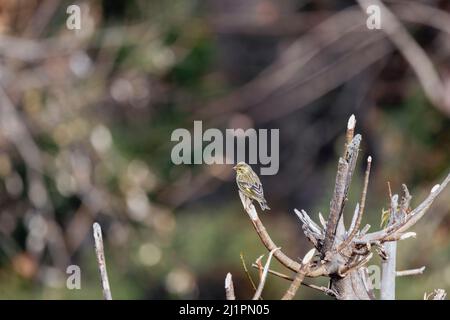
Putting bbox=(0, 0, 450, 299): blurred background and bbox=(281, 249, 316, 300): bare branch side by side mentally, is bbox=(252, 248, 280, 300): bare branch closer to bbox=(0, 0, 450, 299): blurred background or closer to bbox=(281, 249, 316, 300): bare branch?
bbox=(281, 249, 316, 300): bare branch

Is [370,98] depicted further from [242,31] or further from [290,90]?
[242,31]

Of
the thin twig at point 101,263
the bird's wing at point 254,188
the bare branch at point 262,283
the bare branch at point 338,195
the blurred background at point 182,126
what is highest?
the blurred background at point 182,126

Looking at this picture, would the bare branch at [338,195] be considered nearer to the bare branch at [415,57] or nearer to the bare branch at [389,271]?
the bare branch at [389,271]

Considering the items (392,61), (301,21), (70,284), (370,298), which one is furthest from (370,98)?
(370,298)

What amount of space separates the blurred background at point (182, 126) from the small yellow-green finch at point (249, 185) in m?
1.47

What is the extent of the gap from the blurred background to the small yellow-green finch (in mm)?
1472

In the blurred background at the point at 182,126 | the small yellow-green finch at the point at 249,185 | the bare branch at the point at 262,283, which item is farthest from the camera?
the blurred background at the point at 182,126

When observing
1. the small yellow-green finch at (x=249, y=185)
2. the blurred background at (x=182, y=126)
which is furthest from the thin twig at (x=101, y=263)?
the blurred background at (x=182, y=126)

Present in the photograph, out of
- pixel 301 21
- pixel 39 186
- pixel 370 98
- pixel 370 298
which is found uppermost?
pixel 301 21

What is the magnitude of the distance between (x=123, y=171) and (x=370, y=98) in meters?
0.98

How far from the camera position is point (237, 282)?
3273 millimetres

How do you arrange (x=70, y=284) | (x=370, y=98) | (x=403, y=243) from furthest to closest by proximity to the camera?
(x=370, y=98)
(x=403, y=243)
(x=70, y=284)

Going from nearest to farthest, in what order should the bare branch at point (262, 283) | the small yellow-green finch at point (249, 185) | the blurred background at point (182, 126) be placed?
the bare branch at point (262, 283), the small yellow-green finch at point (249, 185), the blurred background at point (182, 126)

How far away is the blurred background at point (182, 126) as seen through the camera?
2744 mm
